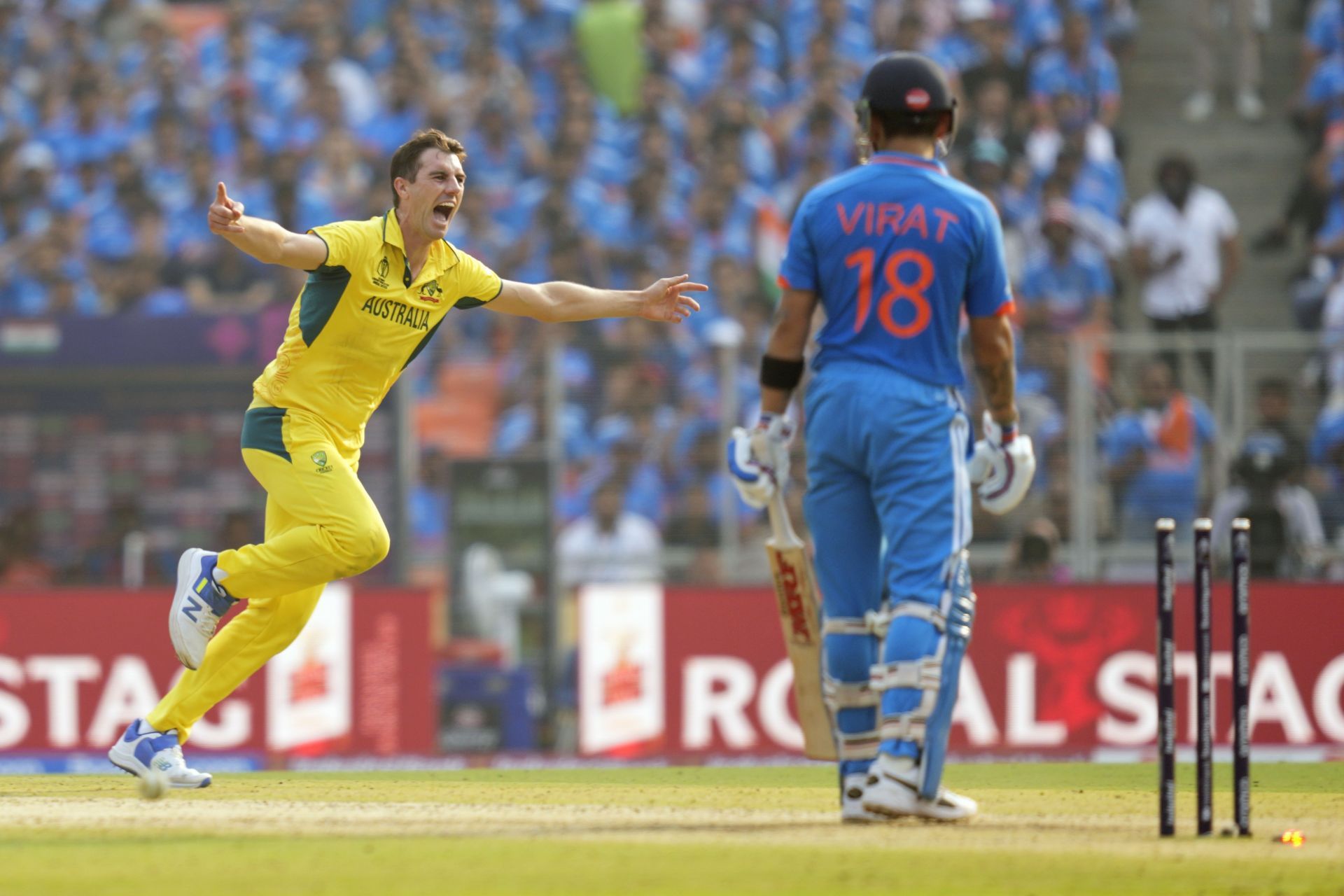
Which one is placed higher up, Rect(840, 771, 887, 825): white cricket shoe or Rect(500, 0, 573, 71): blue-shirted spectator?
Rect(500, 0, 573, 71): blue-shirted spectator

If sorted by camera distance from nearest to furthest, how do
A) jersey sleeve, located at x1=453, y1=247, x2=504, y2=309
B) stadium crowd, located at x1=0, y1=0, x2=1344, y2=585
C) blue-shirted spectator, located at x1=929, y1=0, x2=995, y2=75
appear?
jersey sleeve, located at x1=453, y1=247, x2=504, y2=309
stadium crowd, located at x1=0, y1=0, x2=1344, y2=585
blue-shirted spectator, located at x1=929, y1=0, x2=995, y2=75

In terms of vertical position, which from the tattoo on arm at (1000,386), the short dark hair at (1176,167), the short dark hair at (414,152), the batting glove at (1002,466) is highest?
the short dark hair at (1176,167)

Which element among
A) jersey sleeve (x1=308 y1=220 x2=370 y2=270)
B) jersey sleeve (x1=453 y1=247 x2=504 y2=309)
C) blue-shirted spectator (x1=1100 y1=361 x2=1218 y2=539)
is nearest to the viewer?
jersey sleeve (x1=308 y1=220 x2=370 y2=270)

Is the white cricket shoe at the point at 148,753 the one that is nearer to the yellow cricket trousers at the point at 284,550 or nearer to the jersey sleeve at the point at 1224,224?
the yellow cricket trousers at the point at 284,550

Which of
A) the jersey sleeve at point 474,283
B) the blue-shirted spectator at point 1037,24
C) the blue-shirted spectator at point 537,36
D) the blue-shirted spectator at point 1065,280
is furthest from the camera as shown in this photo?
the blue-shirted spectator at point 537,36

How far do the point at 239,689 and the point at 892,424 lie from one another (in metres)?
7.89

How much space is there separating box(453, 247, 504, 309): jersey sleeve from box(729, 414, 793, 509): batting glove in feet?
4.85

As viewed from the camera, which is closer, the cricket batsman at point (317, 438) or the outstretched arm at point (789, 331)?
the outstretched arm at point (789, 331)

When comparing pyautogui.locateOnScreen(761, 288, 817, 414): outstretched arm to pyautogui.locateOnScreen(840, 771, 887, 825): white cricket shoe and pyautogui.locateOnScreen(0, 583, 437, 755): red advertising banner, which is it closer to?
pyautogui.locateOnScreen(840, 771, 887, 825): white cricket shoe

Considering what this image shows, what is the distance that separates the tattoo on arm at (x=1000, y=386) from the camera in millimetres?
6566

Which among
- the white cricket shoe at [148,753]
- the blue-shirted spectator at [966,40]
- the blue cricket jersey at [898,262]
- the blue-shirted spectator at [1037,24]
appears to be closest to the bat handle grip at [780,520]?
the blue cricket jersey at [898,262]

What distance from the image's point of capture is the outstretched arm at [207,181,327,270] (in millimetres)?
6715

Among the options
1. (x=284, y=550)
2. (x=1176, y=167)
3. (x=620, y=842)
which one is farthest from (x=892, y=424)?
(x=1176, y=167)

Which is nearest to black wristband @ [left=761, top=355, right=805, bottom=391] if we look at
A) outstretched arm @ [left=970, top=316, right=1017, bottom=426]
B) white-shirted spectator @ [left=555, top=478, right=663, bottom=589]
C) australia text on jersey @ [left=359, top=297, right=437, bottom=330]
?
outstretched arm @ [left=970, top=316, right=1017, bottom=426]
